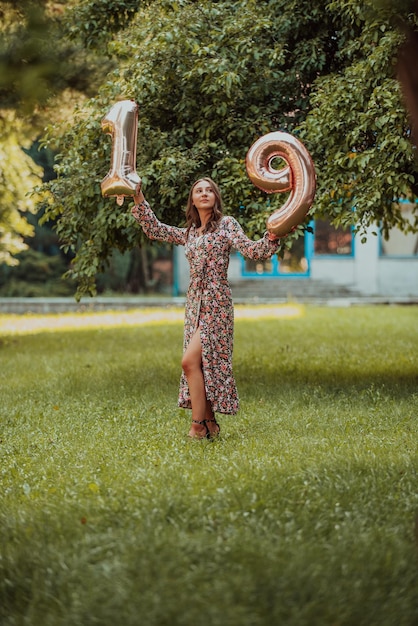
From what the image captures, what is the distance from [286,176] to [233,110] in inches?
154

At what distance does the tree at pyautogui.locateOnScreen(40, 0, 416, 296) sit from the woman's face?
92.2 inches

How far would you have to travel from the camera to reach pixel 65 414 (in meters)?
9.34

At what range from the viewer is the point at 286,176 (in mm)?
7051

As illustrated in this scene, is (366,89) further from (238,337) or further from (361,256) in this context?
(361,256)

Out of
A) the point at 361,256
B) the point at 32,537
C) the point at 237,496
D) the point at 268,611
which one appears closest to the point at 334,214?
the point at 237,496

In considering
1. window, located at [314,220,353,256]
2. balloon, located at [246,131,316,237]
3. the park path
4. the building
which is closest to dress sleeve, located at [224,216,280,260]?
balloon, located at [246,131,316,237]

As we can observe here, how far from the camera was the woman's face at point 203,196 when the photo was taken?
7.46 metres

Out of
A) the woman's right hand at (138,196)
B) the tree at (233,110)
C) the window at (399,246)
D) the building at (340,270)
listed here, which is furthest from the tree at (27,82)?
the window at (399,246)

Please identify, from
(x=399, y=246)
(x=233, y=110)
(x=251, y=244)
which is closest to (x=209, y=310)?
(x=251, y=244)

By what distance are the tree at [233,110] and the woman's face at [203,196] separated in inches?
92.2

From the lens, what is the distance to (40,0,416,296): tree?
9.65m

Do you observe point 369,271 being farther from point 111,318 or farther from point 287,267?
point 111,318

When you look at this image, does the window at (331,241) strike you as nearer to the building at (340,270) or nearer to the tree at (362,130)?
the building at (340,270)

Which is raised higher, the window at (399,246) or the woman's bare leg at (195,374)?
the window at (399,246)
